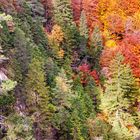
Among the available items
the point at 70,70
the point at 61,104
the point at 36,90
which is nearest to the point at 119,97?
the point at 70,70

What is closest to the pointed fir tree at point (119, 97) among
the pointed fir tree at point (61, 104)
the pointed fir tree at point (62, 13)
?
the pointed fir tree at point (61, 104)

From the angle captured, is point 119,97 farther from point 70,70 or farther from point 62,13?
point 62,13

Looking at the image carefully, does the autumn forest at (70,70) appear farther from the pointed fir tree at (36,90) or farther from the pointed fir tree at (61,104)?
the pointed fir tree at (36,90)

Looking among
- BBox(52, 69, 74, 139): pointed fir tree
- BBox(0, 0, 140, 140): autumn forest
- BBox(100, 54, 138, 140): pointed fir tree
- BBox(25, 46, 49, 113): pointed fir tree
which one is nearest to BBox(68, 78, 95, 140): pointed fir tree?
BBox(0, 0, 140, 140): autumn forest

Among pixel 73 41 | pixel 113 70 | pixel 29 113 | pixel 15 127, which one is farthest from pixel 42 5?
pixel 15 127

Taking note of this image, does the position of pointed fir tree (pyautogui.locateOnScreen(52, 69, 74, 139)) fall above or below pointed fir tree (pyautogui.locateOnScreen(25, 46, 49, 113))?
below

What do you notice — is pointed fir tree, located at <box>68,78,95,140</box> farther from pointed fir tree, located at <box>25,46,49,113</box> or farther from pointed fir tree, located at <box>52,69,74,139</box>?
pointed fir tree, located at <box>25,46,49,113</box>

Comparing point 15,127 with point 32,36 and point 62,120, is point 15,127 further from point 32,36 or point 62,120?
point 32,36

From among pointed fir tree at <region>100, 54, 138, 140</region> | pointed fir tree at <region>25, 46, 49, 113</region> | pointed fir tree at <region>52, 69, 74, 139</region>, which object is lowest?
pointed fir tree at <region>100, 54, 138, 140</region>
